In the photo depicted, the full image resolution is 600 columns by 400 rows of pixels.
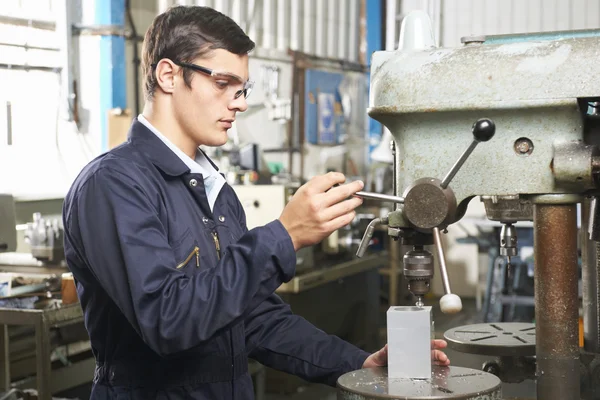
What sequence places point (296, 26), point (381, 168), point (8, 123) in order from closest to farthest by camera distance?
point (8, 123) < point (296, 26) < point (381, 168)

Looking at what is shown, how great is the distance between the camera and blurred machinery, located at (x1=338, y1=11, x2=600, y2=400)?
100 cm

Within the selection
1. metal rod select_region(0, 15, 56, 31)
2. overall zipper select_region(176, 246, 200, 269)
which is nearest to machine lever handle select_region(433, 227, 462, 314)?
overall zipper select_region(176, 246, 200, 269)

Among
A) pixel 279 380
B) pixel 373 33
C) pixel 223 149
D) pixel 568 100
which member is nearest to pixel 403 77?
pixel 568 100

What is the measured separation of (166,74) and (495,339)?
70cm

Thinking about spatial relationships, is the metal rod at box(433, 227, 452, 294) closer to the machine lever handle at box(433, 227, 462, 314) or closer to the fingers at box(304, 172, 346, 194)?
the machine lever handle at box(433, 227, 462, 314)

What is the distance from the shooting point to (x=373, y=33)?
630 centimetres

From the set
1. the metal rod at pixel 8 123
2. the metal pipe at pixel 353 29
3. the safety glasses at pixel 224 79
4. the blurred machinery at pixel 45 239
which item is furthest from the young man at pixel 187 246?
the metal pipe at pixel 353 29

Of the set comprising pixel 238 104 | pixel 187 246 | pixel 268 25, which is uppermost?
pixel 268 25

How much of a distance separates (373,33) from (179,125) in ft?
17.3

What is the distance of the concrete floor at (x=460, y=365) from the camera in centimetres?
118

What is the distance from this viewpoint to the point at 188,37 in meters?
1.19

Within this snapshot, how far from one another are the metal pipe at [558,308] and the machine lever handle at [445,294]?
126mm

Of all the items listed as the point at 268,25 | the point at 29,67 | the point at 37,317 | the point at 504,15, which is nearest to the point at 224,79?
the point at 37,317

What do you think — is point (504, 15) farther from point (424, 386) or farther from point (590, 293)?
point (424, 386)
